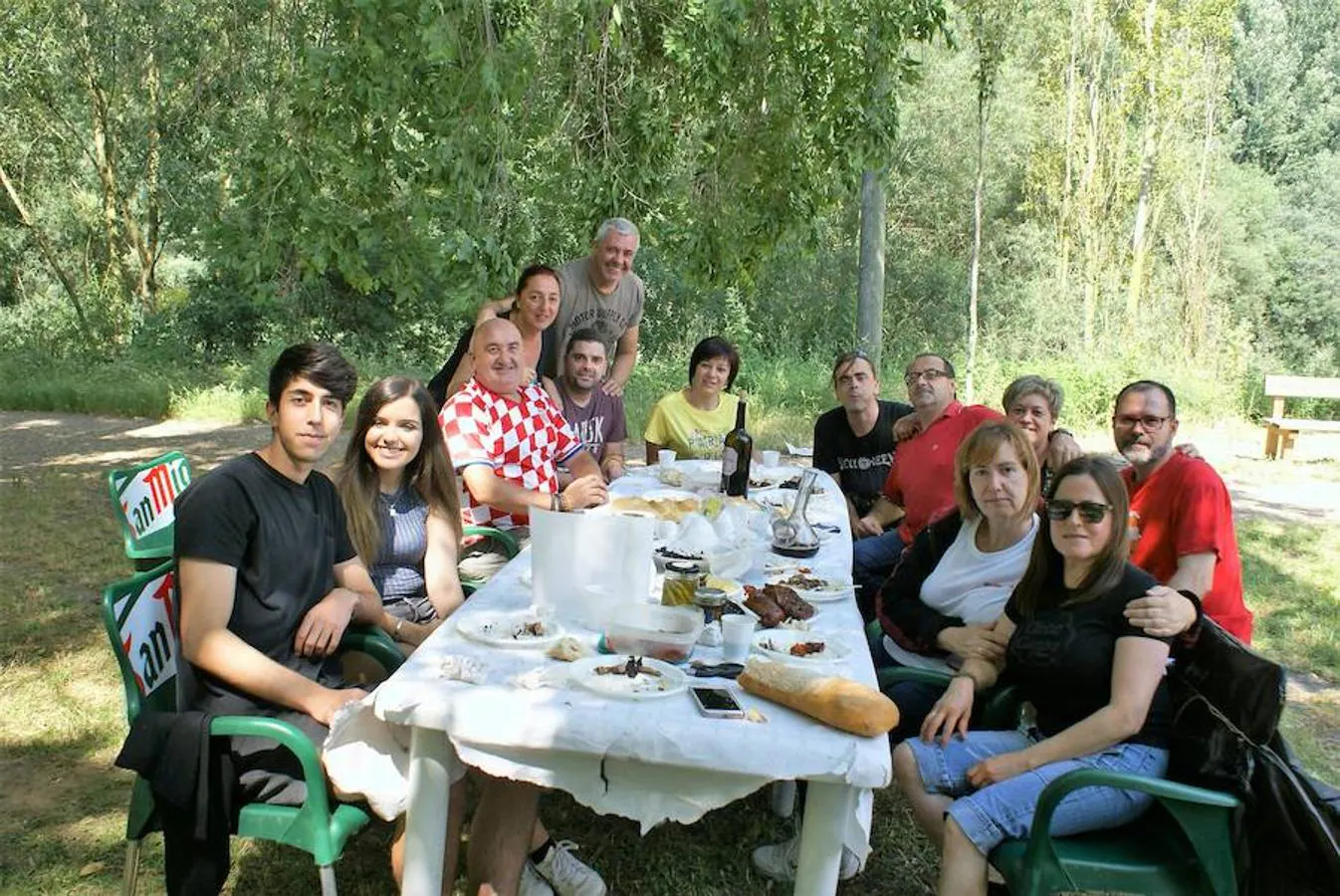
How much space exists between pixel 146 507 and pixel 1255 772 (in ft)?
9.18

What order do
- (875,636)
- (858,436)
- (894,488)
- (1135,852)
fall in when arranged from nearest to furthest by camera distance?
(1135,852)
(875,636)
(894,488)
(858,436)

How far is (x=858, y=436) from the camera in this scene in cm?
504

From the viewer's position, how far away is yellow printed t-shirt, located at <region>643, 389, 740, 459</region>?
209 inches

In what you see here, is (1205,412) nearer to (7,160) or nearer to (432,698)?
(432,698)

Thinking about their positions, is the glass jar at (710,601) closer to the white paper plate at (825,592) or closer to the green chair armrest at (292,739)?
the white paper plate at (825,592)

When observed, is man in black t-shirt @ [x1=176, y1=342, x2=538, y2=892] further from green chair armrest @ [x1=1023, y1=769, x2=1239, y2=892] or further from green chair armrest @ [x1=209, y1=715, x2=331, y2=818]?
green chair armrest @ [x1=1023, y1=769, x2=1239, y2=892]

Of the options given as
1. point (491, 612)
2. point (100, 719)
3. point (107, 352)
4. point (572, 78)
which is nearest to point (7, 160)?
point (107, 352)

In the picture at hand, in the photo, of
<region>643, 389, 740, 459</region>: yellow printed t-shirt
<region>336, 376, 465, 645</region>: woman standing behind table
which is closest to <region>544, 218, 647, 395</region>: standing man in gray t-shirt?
<region>643, 389, 740, 459</region>: yellow printed t-shirt

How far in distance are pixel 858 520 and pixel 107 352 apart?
47.8ft

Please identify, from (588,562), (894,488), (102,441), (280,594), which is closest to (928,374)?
(894,488)

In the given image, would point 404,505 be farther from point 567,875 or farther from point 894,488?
point 894,488

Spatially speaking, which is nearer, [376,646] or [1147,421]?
[376,646]

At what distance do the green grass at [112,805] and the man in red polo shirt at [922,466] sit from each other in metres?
1.09

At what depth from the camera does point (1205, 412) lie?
45.8ft
